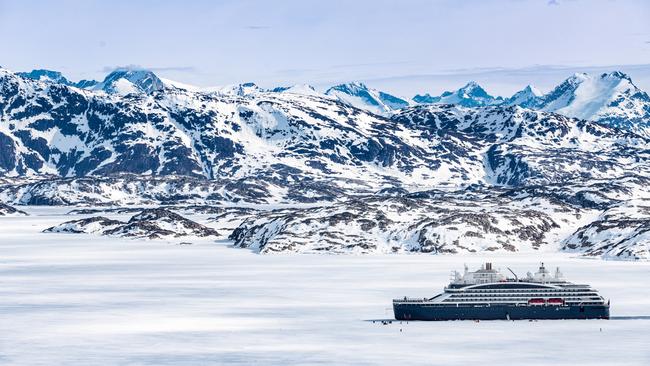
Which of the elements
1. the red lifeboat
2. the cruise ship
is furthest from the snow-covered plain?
the red lifeboat

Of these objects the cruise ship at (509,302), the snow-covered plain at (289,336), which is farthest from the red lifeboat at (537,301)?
the snow-covered plain at (289,336)

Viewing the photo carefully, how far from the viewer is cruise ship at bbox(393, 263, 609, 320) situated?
573ft

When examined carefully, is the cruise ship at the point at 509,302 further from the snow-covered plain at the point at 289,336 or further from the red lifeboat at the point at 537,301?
the snow-covered plain at the point at 289,336

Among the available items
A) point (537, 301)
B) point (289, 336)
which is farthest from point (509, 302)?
point (289, 336)

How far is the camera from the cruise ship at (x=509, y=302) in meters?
175

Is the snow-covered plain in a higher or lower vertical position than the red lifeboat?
lower

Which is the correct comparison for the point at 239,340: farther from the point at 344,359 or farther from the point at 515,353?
the point at 515,353

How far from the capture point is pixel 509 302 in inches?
6954

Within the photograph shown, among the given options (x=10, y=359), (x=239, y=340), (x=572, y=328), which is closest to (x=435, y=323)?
(x=572, y=328)

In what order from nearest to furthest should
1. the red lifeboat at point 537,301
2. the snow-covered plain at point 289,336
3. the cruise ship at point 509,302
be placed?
1. the snow-covered plain at point 289,336
2. the cruise ship at point 509,302
3. the red lifeboat at point 537,301

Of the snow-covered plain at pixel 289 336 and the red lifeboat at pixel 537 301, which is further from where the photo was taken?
the red lifeboat at pixel 537 301

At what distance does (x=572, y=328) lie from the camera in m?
163

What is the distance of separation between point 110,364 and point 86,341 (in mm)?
20105

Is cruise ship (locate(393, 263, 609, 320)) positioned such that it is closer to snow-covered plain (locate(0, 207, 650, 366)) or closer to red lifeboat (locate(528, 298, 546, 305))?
red lifeboat (locate(528, 298, 546, 305))
